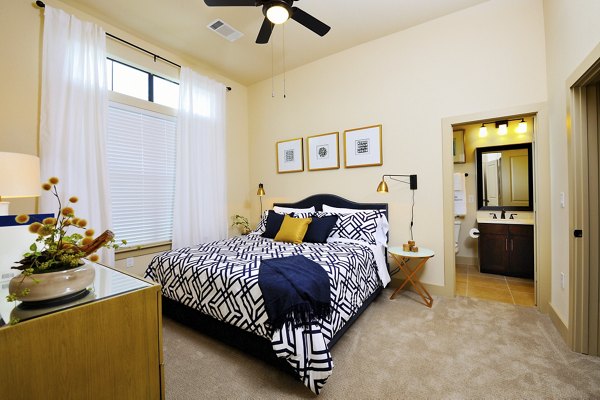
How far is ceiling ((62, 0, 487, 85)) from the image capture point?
2.78 metres

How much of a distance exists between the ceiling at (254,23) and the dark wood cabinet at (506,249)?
9.41 ft

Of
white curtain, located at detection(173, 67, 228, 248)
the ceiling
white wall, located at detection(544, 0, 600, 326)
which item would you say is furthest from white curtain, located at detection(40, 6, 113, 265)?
white wall, located at detection(544, 0, 600, 326)

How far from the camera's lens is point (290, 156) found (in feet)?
13.8

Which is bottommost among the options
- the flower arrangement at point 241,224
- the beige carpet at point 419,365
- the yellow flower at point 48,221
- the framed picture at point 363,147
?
the beige carpet at point 419,365

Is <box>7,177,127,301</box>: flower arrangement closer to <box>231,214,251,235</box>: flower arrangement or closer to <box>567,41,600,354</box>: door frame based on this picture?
<box>567,41,600,354</box>: door frame

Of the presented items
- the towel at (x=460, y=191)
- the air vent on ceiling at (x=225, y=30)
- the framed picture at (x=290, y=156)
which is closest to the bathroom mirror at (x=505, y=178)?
the towel at (x=460, y=191)

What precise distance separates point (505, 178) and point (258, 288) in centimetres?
421

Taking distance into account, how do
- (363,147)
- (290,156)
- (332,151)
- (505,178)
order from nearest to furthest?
(363,147), (332,151), (505,178), (290,156)

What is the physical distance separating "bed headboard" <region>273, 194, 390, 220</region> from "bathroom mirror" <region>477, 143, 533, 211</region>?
79.0 inches

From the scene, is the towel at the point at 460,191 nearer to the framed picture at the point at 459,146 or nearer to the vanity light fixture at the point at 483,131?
the framed picture at the point at 459,146

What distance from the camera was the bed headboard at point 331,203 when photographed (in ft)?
11.1

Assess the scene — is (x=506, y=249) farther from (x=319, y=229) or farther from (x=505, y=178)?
(x=319, y=229)

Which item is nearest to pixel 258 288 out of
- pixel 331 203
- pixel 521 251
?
pixel 331 203

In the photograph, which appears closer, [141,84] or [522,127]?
[141,84]
